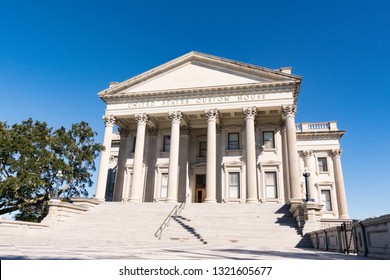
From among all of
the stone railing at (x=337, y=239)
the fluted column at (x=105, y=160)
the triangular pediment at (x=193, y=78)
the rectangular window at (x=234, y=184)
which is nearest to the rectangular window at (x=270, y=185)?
the rectangular window at (x=234, y=184)

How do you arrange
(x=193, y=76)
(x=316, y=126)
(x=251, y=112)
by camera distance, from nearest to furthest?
(x=251, y=112)
(x=193, y=76)
(x=316, y=126)

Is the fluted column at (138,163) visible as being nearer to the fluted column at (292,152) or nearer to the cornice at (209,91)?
the cornice at (209,91)

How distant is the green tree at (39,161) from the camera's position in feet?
75.5

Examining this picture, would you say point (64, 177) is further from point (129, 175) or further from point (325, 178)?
point (325, 178)

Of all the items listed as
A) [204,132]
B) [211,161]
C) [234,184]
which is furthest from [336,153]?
[211,161]

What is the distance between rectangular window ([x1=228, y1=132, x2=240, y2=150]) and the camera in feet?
92.4

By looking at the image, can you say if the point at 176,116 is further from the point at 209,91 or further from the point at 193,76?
the point at 193,76

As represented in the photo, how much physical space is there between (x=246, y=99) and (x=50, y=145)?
18.1 meters

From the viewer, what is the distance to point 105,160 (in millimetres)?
26047

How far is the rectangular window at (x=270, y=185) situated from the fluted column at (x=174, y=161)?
857cm

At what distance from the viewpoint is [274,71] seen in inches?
981

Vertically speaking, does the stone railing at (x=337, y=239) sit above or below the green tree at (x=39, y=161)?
below

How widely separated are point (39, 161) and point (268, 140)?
68.3 ft
